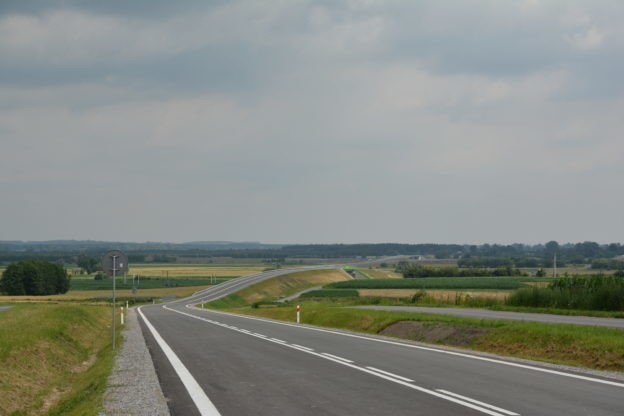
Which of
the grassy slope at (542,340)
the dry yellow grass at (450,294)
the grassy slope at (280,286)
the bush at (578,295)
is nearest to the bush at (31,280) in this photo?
the grassy slope at (280,286)

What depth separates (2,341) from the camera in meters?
25.8

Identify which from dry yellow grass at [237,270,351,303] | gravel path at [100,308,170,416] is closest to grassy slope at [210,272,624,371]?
gravel path at [100,308,170,416]

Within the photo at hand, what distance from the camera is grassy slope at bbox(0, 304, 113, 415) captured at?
16484mm

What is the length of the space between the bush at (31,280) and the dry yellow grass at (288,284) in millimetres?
38129

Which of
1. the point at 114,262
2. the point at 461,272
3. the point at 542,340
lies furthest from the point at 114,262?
the point at 461,272

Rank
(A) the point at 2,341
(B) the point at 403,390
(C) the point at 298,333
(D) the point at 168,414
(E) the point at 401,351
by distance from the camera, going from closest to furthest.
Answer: (D) the point at 168,414 → (B) the point at 403,390 → (E) the point at 401,351 → (A) the point at 2,341 → (C) the point at 298,333

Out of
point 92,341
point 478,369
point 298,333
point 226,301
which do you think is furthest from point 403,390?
point 226,301

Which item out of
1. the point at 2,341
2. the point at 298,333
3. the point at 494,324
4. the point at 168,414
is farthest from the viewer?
the point at 298,333

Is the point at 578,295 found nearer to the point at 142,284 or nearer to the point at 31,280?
the point at 31,280

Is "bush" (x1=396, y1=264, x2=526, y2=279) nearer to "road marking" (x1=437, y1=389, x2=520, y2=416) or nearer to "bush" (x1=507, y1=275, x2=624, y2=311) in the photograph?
"bush" (x1=507, y1=275, x2=624, y2=311)

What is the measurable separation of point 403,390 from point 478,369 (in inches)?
144

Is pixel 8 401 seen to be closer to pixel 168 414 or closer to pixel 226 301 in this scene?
pixel 168 414

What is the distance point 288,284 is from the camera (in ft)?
460

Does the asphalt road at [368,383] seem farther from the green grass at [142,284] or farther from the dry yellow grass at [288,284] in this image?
the green grass at [142,284]
